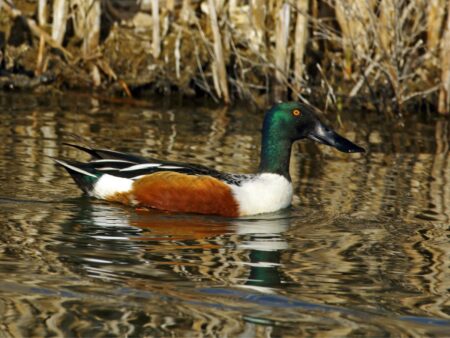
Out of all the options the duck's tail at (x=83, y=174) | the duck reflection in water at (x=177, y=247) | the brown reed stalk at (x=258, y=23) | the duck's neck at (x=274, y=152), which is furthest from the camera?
the brown reed stalk at (x=258, y=23)

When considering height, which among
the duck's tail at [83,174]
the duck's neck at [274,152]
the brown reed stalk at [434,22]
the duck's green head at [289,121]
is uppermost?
the brown reed stalk at [434,22]

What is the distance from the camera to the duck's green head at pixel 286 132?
8.18 metres

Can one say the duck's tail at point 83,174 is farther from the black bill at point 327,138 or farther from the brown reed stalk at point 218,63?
the brown reed stalk at point 218,63

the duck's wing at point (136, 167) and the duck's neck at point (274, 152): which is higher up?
the duck's neck at point (274, 152)

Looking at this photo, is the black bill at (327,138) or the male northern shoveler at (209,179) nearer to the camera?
the male northern shoveler at (209,179)

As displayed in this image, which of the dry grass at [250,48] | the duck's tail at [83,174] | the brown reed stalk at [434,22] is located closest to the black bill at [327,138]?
the duck's tail at [83,174]

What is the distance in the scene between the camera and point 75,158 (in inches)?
358

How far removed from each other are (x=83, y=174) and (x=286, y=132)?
1348 mm

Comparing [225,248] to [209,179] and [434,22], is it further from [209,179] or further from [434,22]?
[434,22]

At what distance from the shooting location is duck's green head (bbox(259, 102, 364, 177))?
26.8ft

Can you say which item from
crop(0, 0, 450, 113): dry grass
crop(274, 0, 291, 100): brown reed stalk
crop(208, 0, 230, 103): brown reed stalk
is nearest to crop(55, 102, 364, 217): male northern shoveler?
crop(0, 0, 450, 113): dry grass

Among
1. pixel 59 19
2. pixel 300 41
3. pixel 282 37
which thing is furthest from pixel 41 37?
pixel 300 41

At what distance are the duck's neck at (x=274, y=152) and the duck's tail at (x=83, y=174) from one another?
1069 mm

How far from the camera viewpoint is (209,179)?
7.80 m
